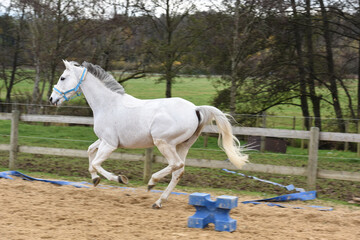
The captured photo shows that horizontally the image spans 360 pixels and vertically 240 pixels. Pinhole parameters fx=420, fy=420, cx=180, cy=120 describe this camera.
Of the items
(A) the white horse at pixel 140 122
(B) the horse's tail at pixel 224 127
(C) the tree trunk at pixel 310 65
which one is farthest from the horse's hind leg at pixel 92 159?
(C) the tree trunk at pixel 310 65

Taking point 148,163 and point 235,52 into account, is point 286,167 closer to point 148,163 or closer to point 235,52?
point 148,163

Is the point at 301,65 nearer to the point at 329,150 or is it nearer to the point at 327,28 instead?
the point at 327,28

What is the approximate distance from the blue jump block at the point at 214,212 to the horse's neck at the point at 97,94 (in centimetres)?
233

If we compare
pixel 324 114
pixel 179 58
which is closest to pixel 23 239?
pixel 179 58

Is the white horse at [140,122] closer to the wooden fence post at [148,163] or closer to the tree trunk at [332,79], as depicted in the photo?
the wooden fence post at [148,163]

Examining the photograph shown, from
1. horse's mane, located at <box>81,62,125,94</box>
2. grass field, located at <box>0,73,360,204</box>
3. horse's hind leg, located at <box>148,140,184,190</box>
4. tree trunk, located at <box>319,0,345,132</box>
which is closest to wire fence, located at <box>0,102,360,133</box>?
grass field, located at <box>0,73,360,204</box>

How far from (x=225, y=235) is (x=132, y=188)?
2934 millimetres

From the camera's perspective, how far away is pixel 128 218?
4707 mm

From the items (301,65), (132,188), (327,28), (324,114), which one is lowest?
(132,188)

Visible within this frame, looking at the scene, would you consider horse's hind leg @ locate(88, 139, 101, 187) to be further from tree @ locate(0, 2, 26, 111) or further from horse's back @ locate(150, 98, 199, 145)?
tree @ locate(0, 2, 26, 111)

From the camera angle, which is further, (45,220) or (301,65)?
A: (301,65)

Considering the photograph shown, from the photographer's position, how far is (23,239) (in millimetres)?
3705

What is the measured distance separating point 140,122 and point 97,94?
0.85 m

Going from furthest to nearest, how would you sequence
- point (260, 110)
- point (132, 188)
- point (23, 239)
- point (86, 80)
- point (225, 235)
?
point (260, 110) < point (132, 188) < point (86, 80) < point (225, 235) < point (23, 239)
